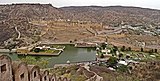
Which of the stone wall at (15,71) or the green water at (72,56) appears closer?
the stone wall at (15,71)

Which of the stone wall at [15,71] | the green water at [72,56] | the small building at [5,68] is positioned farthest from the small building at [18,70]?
the green water at [72,56]

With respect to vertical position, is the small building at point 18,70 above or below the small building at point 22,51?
above

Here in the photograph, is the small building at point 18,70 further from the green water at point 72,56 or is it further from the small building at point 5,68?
the green water at point 72,56

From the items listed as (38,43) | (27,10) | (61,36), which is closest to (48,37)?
(61,36)

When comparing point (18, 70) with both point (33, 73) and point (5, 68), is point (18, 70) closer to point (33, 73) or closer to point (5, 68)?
point (5, 68)

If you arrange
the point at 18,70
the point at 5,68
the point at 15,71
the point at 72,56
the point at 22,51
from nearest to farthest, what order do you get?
the point at 5,68 < the point at 15,71 < the point at 18,70 < the point at 72,56 < the point at 22,51

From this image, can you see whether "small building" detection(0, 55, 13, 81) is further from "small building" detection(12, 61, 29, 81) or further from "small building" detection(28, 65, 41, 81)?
"small building" detection(28, 65, 41, 81)

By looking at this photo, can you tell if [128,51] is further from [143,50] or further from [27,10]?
[27,10]

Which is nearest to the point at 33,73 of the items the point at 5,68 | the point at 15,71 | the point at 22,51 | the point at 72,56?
the point at 15,71
